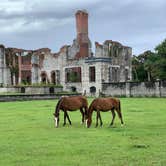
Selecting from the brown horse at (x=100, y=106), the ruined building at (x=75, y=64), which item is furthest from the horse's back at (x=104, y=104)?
the ruined building at (x=75, y=64)

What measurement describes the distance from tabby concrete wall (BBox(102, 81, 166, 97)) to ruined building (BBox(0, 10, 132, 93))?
4320 millimetres

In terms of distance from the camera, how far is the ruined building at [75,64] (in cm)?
6181

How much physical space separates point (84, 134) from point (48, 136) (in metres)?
1.21

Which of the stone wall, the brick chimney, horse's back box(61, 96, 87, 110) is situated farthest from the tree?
horse's back box(61, 96, 87, 110)

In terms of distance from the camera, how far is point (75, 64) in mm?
65312

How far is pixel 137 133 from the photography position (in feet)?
43.1

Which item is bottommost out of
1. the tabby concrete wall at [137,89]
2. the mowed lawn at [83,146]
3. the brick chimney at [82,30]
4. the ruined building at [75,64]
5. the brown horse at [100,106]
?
the mowed lawn at [83,146]

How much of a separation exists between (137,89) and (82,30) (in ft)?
71.1

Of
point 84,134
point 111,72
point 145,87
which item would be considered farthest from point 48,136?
point 111,72

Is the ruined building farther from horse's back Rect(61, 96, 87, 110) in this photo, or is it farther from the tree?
horse's back Rect(61, 96, 87, 110)

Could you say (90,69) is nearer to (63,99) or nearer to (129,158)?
(63,99)

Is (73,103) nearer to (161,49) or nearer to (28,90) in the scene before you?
(28,90)

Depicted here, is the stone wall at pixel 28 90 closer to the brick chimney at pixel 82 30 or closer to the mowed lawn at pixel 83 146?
the brick chimney at pixel 82 30

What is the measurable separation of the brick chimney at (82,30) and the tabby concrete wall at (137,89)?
15.7 meters
